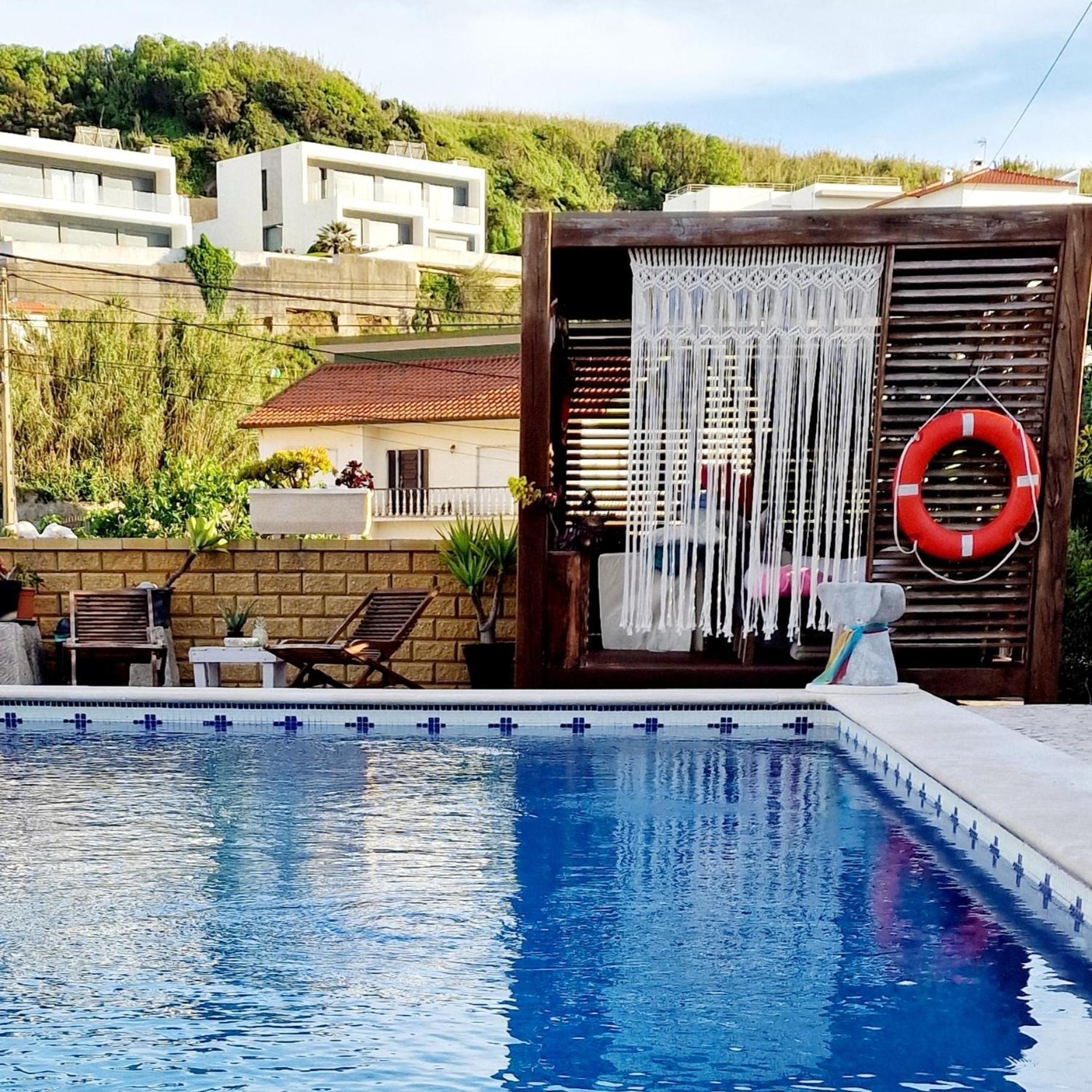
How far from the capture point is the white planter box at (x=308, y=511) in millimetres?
8609

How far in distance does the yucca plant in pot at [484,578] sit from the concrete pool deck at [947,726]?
84 cm

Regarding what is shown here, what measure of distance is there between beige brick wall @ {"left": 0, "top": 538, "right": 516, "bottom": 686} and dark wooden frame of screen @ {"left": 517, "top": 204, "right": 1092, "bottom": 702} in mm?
1134

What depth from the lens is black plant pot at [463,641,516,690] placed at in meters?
7.99

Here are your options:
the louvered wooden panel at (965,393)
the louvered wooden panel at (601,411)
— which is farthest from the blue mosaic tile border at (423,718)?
the louvered wooden panel at (601,411)

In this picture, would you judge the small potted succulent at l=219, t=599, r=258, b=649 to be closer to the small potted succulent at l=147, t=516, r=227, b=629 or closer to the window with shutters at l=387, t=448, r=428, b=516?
the small potted succulent at l=147, t=516, r=227, b=629

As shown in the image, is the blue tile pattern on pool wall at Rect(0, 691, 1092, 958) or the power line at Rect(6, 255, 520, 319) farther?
the power line at Rect(6, 255, 520, 319)

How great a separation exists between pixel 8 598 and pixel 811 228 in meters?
5.02

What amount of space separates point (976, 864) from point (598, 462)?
5.76 meters

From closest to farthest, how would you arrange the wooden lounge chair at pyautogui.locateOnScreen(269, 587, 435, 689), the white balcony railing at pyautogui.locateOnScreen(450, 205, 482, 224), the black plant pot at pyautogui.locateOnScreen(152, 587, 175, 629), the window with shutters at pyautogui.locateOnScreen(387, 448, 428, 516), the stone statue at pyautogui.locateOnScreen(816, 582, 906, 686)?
the stone statue at pyautogui.locateOnScreen(816, 582, 906, 686), the wooden lounge chair at pyautogui.locateOnScreen(269, 587, 435, 689), the black plant pot at pyautogui.locateOnScreen(152, 587, 175, 629), the window with shutters at pyautogui.locateOnScreen(387, 448, 428, 516), the white balcony railing at pyautogui.locateOnScreen(450, 205, 482, 224)

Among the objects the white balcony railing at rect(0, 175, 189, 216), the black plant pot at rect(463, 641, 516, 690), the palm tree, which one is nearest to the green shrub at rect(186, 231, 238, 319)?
the palm tree

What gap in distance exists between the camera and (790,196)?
4306 cm

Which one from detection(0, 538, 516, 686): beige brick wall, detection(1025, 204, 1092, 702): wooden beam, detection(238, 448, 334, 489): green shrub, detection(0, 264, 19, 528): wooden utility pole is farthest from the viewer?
detection(0, 264, 19, 528): wooden utility pole

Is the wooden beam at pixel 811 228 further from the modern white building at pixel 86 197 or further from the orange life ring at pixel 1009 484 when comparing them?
the modern white building at pixel 86 197

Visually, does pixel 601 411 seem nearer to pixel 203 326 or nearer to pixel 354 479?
pixel 354 479
